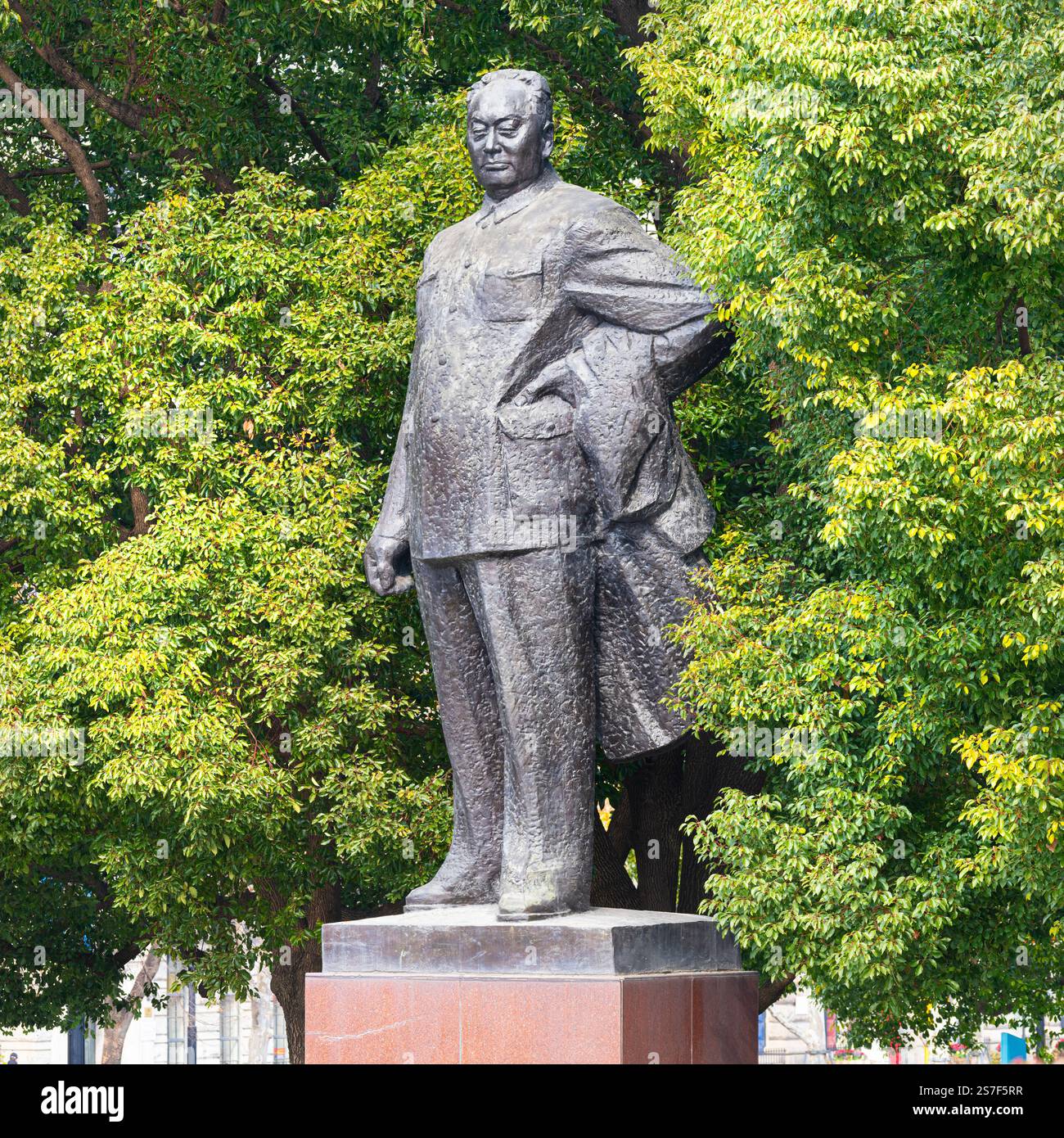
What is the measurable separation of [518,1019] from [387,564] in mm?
2531

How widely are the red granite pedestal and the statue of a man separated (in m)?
0.61

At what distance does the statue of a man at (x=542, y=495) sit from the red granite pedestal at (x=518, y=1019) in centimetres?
61

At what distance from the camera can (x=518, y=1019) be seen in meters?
8.16

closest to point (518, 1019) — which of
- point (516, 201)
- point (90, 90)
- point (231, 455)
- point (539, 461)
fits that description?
point (539, 461)

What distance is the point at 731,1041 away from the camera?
8.84 meters

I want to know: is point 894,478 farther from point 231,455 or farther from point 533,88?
point 231,455

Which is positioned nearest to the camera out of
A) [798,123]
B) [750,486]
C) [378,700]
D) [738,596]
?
[798,123]

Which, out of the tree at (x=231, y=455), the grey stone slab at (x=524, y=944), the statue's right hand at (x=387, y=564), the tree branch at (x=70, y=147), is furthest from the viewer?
the tree branch at (x=70, y=147)

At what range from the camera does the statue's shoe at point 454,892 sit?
910 cm

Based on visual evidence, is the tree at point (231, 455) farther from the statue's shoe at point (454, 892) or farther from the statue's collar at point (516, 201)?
the statue's collar at point (516, 201)

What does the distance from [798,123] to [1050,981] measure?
5591 millimetres

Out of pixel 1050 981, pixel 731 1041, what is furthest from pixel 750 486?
pixel 731 1041


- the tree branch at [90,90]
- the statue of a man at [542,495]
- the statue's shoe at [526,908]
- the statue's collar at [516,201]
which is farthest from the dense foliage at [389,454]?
the statue's shoe at [526,908]
